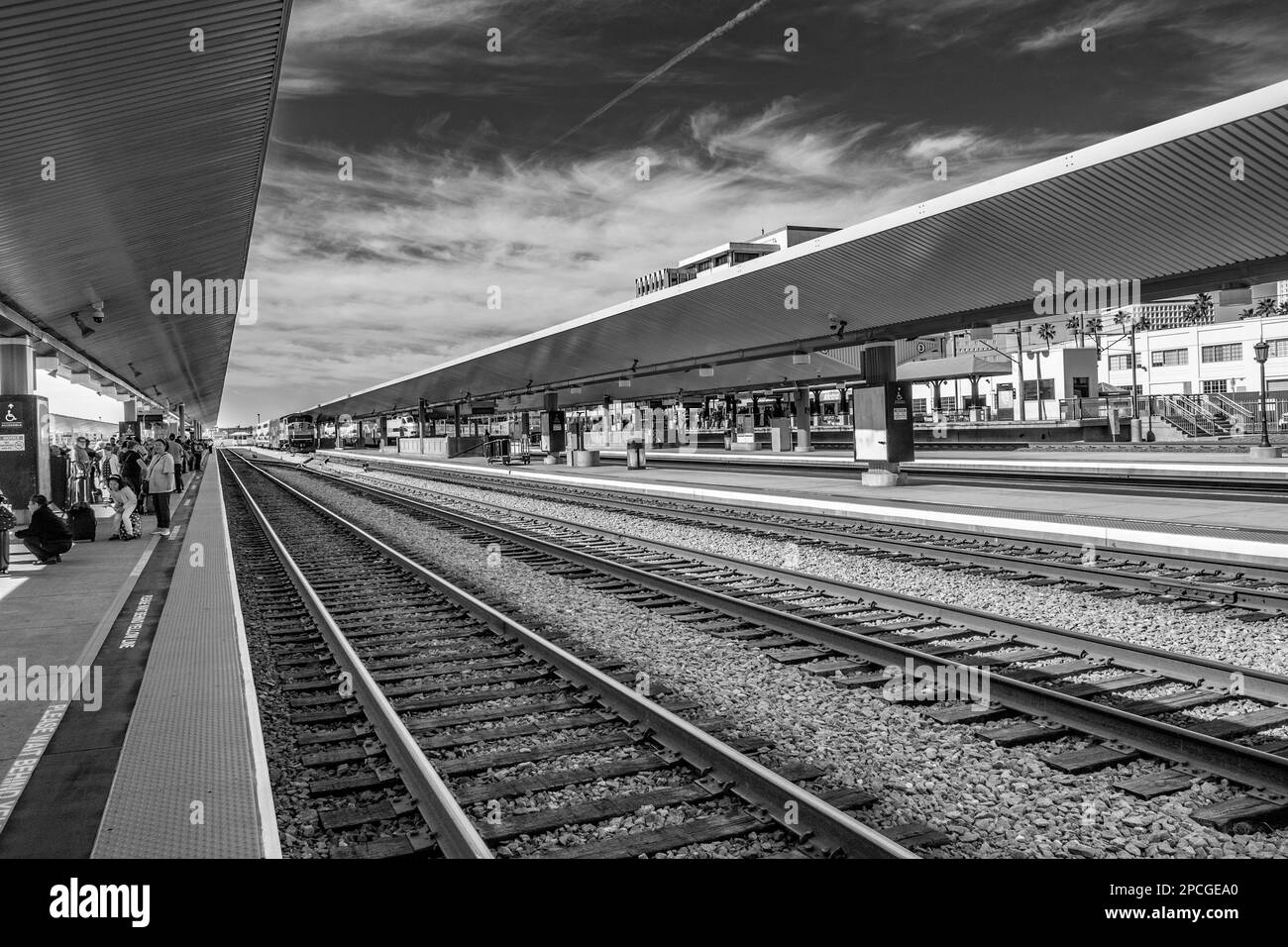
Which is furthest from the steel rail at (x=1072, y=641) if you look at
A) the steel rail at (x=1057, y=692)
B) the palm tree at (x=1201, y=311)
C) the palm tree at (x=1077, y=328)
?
the palm tree at (x=1201, y=311)

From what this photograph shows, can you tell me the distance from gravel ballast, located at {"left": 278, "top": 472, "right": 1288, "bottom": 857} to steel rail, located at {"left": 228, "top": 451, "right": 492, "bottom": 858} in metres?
1.91

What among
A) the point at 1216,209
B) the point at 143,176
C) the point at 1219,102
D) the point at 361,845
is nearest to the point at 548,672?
the point at 361,845

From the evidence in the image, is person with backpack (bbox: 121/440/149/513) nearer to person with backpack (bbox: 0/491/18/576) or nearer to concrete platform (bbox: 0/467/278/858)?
person with backpack (bbox: 0/491/18/576)

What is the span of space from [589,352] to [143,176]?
81.4 feet

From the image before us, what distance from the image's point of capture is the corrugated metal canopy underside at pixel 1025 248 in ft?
41.9

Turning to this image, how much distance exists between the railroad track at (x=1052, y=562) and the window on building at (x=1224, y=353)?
6339 cm

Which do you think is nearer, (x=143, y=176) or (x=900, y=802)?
(x=900, y=802)

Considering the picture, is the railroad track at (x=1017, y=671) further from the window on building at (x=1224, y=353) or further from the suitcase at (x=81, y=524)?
the window on building at (x=1224, y=353)

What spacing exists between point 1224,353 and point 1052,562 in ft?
227

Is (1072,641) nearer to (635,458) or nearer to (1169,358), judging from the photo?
(635,458)

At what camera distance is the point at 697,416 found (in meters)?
97.6

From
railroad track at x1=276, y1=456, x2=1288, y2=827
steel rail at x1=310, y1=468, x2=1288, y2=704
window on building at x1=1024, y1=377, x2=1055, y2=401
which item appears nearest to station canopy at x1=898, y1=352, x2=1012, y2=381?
window on building at x1=1024, y1=377, x2=1055, y2=401

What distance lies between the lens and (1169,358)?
7194cm
